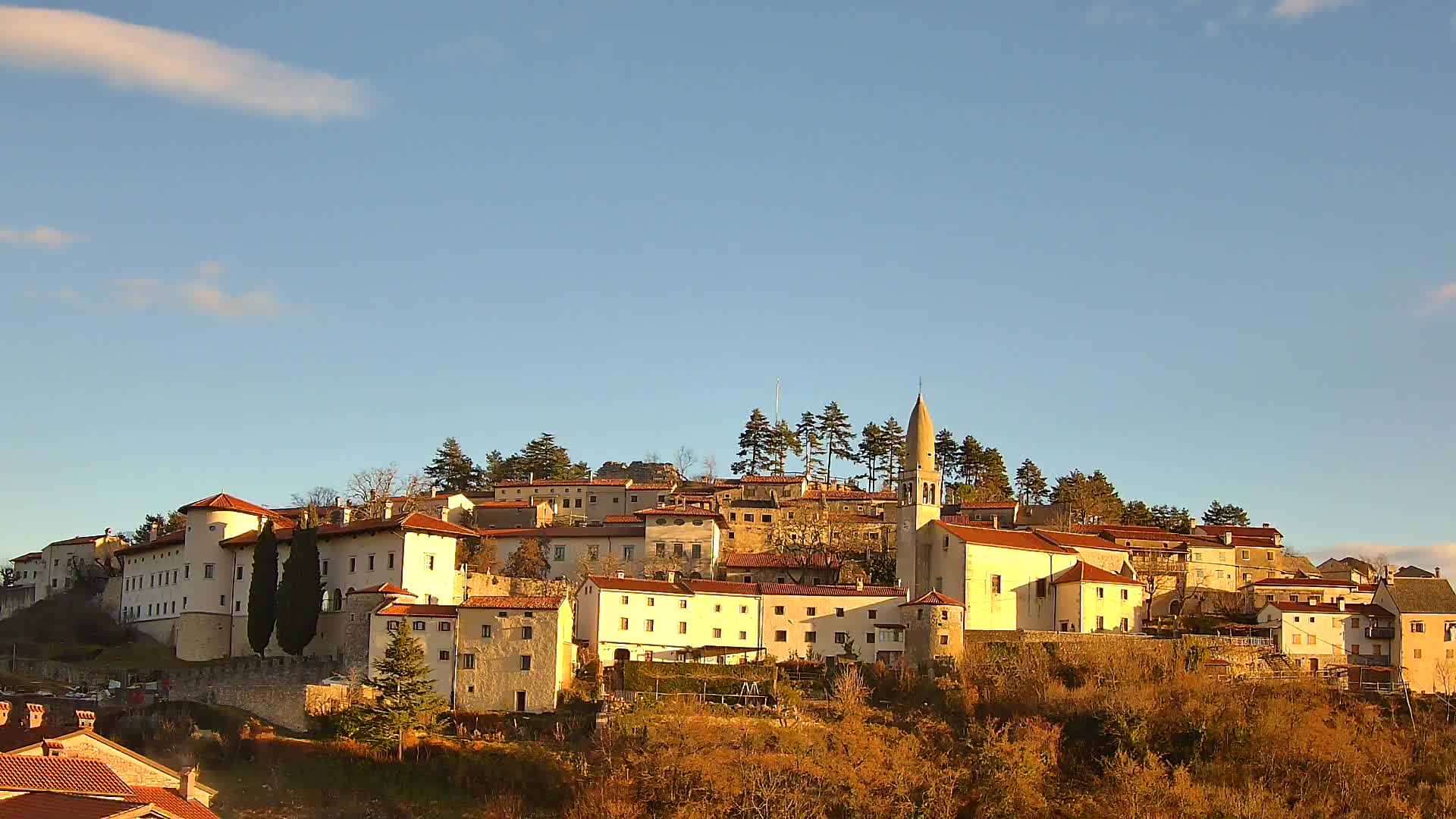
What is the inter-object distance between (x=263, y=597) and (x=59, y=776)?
1294 inches

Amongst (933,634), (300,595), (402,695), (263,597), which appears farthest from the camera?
(263,597)

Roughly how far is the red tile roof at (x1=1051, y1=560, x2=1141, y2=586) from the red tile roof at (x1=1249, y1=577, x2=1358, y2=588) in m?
10.6

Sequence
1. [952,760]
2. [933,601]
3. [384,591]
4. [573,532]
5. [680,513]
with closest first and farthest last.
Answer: [952,760], [384,591], [933,601], [573,532], [680,513]

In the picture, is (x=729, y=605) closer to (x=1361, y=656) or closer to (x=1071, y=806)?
(x=1071, y=806)

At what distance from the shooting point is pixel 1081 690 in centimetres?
6359

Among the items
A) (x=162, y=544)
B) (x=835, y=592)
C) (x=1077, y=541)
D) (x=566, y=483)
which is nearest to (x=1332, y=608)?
(x=1077, y=541)

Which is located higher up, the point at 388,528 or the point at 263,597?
the point at 388,528

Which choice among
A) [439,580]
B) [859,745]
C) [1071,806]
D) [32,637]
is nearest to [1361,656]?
[1071,806]

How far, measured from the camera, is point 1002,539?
74.2 meters

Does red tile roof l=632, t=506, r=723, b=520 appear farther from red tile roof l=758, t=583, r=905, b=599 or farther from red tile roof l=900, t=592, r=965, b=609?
red tile roof l=900, t=592, r=965, b=609

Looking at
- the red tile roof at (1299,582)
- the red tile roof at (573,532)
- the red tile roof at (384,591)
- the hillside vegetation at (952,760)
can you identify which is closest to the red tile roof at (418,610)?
the red tile roof at (384,591)

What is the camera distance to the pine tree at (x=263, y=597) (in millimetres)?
68875

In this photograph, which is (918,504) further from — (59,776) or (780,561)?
(59,776)

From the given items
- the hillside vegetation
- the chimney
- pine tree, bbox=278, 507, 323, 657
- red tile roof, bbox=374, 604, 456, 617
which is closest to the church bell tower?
the hillside vegetation
